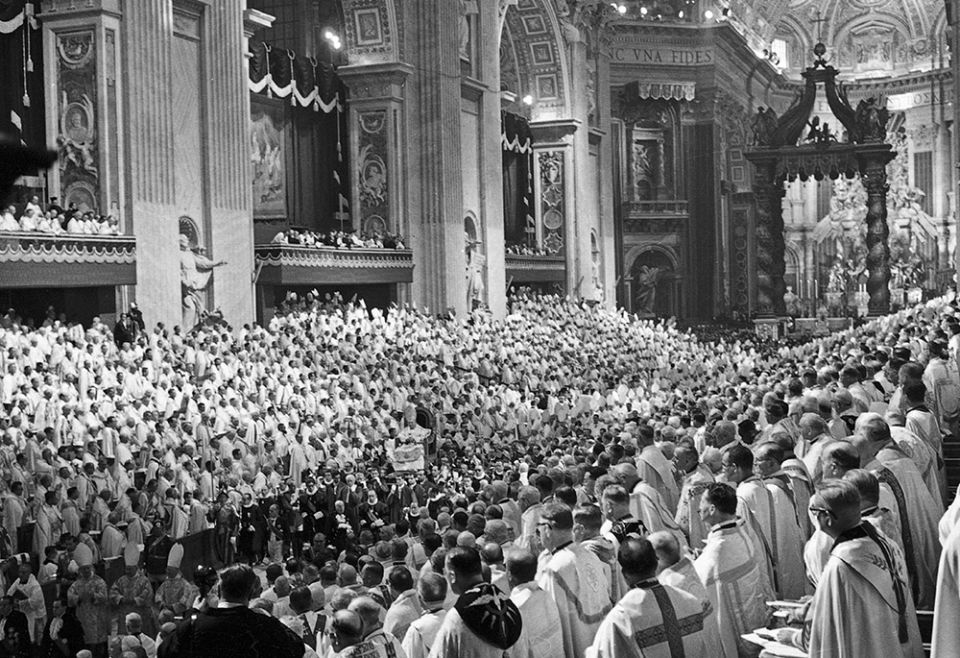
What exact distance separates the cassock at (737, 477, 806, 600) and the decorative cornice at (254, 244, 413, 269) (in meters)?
21.7

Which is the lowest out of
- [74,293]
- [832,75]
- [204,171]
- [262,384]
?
[262,384]

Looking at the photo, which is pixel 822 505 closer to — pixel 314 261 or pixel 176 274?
pixel 176 274

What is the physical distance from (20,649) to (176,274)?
14.1 meters

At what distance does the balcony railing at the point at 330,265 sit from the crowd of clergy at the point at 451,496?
75cm

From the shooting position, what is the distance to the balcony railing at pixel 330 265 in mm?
28984

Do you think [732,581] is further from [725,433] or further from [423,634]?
[725,433]

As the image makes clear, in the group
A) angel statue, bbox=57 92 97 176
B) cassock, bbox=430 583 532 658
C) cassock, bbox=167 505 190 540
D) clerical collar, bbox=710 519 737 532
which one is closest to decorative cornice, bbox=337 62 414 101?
angel statue, bbox=57 92 97 176

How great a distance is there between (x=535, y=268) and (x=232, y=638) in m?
41.4

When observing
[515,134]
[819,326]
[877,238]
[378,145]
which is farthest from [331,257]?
[819,326]

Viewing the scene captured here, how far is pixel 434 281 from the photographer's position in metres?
36.6

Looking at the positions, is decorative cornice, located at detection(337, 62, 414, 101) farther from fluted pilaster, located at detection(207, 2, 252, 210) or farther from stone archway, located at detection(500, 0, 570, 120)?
stone archway, located at detection(500, 0, 570, 120)

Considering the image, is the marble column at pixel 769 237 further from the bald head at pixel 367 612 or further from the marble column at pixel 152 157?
the bald head at pixel 367 612

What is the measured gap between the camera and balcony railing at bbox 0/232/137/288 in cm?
2094

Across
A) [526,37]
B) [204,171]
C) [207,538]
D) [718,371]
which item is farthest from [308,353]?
[526,37]
